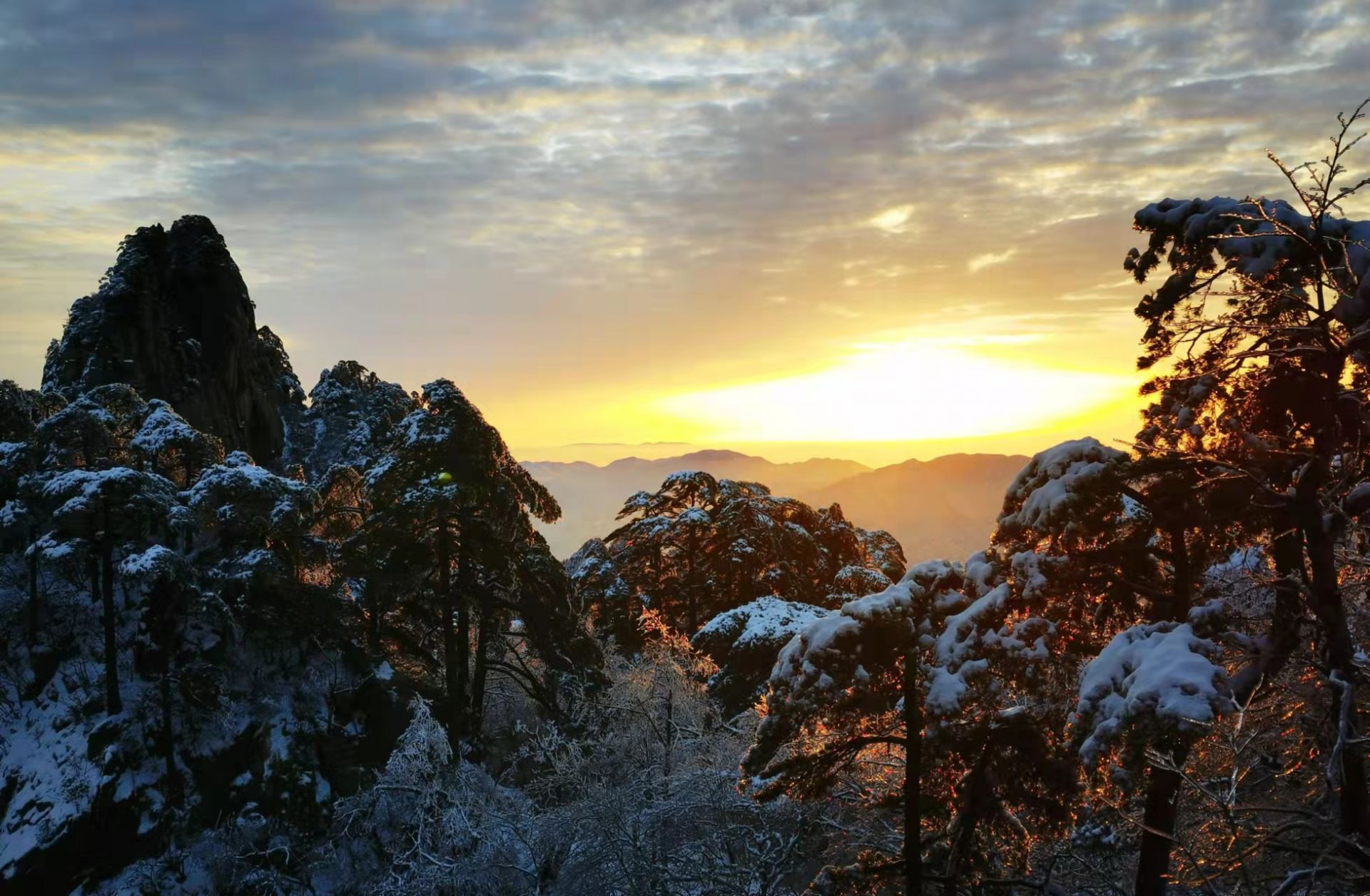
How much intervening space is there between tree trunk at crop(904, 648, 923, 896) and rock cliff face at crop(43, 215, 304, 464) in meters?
28.9

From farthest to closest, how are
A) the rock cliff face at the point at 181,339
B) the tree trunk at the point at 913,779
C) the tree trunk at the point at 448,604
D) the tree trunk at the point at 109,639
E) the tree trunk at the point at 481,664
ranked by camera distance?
the rock cliff face at the point at 181,339 → the tree trunk at the point at 481,664 → the tree trunk at the point at 448,604 → the tree trunk at the point at 109,639 → the tree trunk at the point at 913,779

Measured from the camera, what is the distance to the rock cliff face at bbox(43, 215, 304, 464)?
1117 inches

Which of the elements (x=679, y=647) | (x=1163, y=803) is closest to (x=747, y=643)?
(x=679, y=647)

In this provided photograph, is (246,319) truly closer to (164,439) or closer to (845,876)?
(164,439)

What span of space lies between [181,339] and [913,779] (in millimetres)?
32921

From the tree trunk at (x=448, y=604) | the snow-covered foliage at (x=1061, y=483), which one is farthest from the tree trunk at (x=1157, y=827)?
the tree trunk at (x=448, y=604)

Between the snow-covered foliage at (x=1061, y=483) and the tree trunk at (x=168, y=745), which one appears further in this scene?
the tree trunk at (x=168, y=745)

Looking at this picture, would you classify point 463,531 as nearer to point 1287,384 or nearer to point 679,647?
point 679,647

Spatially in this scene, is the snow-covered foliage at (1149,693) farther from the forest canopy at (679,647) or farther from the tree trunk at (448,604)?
the tree trunk at (448,604)

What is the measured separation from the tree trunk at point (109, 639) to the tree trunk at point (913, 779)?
17542 millimetres

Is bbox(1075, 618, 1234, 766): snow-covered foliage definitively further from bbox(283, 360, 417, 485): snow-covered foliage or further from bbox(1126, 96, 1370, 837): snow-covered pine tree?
bbox(283, 360, 417, 485): snow-covered foliage

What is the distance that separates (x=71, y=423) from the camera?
20.7m

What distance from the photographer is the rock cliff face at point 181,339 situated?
1117 inches

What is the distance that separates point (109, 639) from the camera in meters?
18.5
